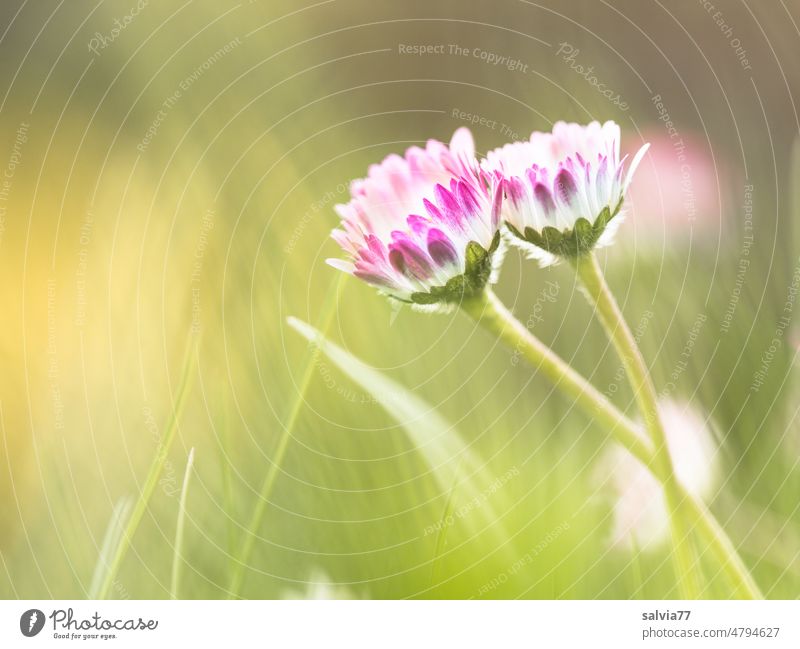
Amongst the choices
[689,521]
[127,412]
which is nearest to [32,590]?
[127,412]

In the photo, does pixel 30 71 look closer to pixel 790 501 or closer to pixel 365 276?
pixel 365 276
